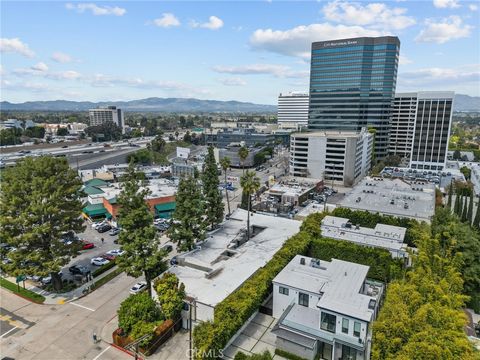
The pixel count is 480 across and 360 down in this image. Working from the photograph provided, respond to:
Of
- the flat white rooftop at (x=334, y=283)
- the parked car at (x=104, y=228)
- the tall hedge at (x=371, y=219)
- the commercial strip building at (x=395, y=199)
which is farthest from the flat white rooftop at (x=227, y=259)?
the parked car at (x=104, y=228)

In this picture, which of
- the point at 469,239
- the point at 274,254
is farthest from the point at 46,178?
the point at 469,239

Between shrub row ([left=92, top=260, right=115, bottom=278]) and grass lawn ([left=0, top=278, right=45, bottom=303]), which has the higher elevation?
shrub row ([left=92, top=260, right=115, bottom=278])

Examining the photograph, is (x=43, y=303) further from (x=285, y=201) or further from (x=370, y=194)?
(x=370, y=194)

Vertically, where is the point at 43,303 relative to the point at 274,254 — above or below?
below

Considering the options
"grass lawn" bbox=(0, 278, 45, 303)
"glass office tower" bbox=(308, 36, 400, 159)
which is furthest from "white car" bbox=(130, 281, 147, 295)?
"glass office tower" bbox=(308, 36, 400, 159)

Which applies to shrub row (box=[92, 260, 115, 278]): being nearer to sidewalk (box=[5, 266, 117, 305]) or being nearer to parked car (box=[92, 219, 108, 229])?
sidewalk (box=[5, 266, 117, 305])

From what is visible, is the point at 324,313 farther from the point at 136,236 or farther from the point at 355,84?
the point at 355,84
